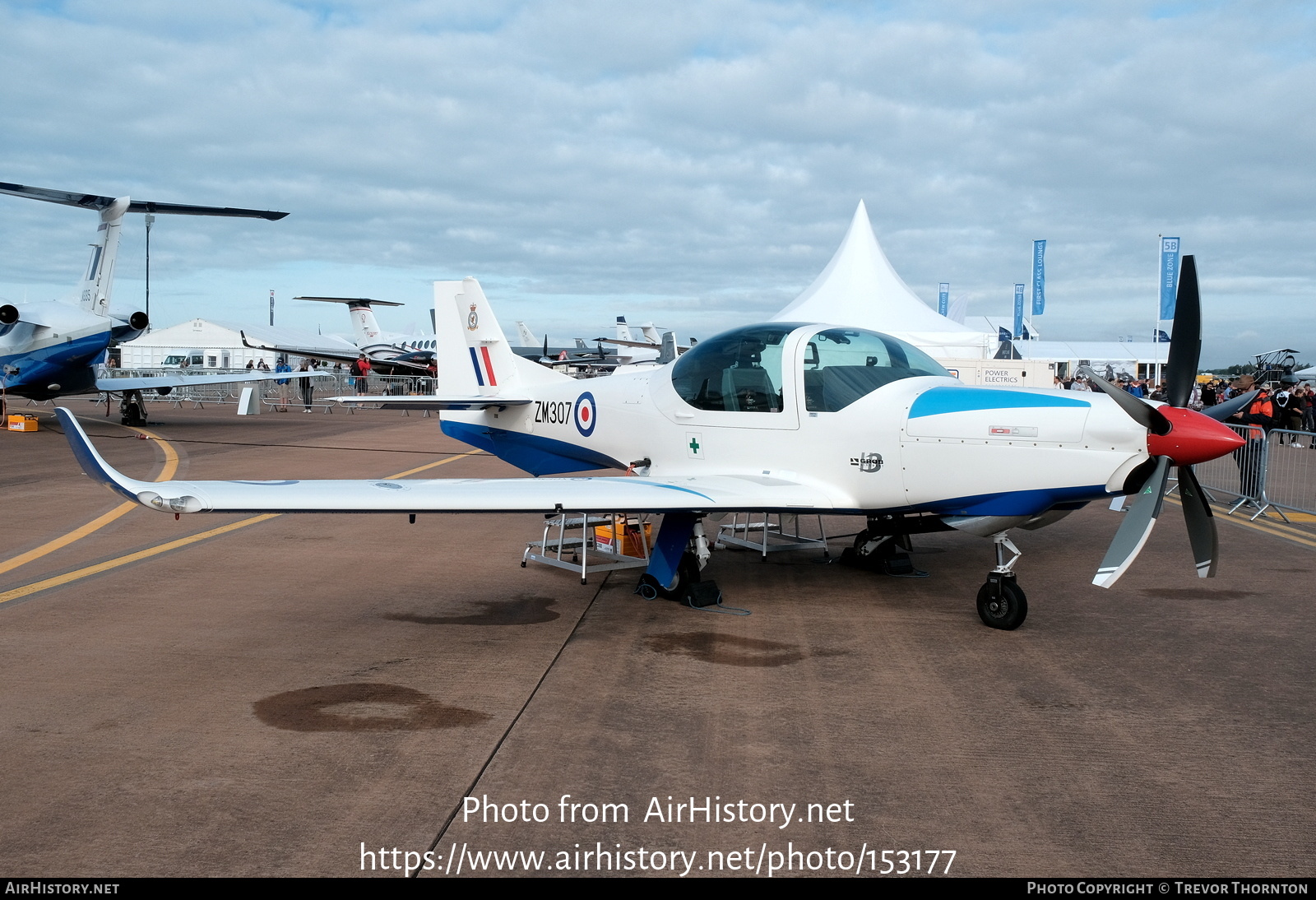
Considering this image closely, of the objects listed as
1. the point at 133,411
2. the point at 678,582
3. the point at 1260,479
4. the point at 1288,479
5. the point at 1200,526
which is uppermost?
the point at 1200,526

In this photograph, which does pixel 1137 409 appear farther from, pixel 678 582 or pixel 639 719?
pixel 639 719

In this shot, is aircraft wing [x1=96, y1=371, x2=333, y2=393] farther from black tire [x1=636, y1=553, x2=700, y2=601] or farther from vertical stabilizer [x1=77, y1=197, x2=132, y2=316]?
black tire [x1=636, y1=553, x2=700, y2=601]

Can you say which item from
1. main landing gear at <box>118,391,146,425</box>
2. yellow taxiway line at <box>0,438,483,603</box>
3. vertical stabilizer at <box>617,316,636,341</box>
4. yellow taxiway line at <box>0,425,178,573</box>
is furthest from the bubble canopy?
vertical stabilizer at <box>617,316,636,341</box>

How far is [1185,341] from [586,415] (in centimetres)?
502

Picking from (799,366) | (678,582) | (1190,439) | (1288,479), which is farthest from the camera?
(1288,479)

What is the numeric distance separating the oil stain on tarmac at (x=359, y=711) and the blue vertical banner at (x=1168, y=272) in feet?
111

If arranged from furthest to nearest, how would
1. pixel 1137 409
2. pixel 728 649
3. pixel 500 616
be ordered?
pixel 500 616 → pixel 728 649 → pixel 1137 409

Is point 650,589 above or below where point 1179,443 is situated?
below

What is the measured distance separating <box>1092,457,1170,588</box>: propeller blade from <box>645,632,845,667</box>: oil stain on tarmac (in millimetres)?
1688

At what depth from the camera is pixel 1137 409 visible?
18.9ft

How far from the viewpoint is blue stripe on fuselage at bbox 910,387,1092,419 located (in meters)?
6.10

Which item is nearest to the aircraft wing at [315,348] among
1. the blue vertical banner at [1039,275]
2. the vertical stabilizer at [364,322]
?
the vertical stabilizer at [364,322]

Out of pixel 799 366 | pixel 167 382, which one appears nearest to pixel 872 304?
pixel 167 382
